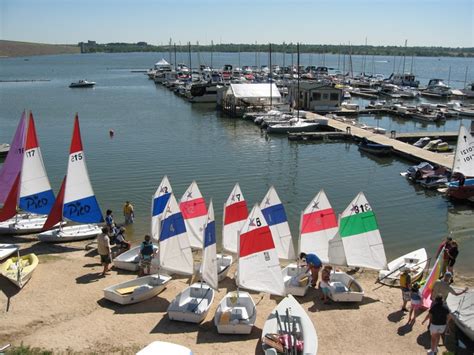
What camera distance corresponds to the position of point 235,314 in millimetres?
13094

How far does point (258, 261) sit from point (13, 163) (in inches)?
495

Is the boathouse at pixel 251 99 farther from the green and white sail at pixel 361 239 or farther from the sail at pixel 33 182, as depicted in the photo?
the green and white sail at pixel 361 239

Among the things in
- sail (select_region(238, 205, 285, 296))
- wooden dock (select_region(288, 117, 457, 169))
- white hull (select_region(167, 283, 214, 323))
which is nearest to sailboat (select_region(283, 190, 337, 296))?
sail (select_region(238, 205, 285, 296))

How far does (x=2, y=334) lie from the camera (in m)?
12.7

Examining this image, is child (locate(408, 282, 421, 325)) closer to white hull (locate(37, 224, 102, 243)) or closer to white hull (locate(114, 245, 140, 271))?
white hull (locate(114, 245, 140, 271))

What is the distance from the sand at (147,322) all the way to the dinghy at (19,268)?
0.27m

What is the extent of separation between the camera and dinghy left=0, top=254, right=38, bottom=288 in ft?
50.5

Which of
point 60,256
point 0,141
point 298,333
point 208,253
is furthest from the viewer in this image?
point 0,141

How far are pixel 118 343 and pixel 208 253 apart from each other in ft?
11.4

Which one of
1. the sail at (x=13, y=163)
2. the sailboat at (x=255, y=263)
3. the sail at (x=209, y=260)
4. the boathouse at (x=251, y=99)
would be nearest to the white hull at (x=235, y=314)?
the sailboat at (x=255, y=263)

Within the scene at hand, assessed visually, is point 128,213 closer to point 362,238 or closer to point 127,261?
point 127,261

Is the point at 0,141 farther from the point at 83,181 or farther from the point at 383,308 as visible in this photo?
the point at 383,308

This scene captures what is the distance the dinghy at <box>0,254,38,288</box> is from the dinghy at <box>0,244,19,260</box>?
62 cm

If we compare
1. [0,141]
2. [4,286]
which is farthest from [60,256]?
[0,141]
